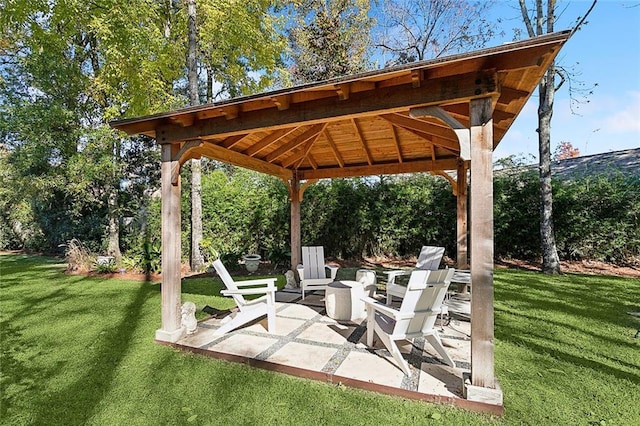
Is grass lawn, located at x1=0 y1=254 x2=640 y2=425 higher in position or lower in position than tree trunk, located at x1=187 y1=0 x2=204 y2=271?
lower

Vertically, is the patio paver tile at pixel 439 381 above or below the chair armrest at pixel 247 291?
below

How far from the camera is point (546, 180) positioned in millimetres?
8547

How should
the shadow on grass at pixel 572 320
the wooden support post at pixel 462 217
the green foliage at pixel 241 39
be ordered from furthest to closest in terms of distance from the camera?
the green foliage at pixel 241 39
the wooden support post at pixel 462 217
the shadow on grass at pixel 572 320

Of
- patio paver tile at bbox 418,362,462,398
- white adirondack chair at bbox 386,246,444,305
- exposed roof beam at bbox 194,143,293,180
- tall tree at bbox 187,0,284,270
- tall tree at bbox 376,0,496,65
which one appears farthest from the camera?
tall tree at bbox 376,0,496,65

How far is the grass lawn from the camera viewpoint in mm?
2518

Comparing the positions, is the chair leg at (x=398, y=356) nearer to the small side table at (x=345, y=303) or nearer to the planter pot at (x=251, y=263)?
the small side table at (x=345, y=303)

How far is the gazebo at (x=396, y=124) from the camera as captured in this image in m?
2.63

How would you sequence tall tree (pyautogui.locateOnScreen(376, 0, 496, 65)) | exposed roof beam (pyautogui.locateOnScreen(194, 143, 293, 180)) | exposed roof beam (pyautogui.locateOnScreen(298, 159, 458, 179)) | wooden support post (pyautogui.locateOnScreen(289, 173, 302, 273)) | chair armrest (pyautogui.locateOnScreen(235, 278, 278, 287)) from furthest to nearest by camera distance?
tall tree (pyautogui.locateOnScreen(376, 0, 496, 65)) < wooden support post (pyautogui.locateOnScreen(289, 173, 302, 273)) < exposed roof beam (pyautogui.locateOnScreen(298, 159, 458, 179)) < exposed roof beam (pyautogui.locateOnScreen(194, 143, 293, 180)) < chair armrest (pyautogui.locateOnScreen(235, 278, 278, 287))

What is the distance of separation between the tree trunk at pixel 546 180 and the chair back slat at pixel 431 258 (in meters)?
4.75

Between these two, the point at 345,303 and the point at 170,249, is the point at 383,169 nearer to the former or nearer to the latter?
the point at 345,303

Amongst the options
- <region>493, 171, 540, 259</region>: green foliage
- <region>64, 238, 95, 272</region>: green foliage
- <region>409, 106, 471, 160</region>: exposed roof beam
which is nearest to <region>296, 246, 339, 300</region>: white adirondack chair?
<region>409, 106, 471, 160</region>: exposed roof beam

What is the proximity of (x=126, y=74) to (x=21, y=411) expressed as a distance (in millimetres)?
8322

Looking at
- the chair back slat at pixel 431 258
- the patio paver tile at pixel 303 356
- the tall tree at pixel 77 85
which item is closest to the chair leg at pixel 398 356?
the patio paver tile at pixel 303 356

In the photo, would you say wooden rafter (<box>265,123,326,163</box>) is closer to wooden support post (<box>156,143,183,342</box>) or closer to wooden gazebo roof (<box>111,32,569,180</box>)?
wooden gazebo roof (<box>111,32,569,180</box>)
